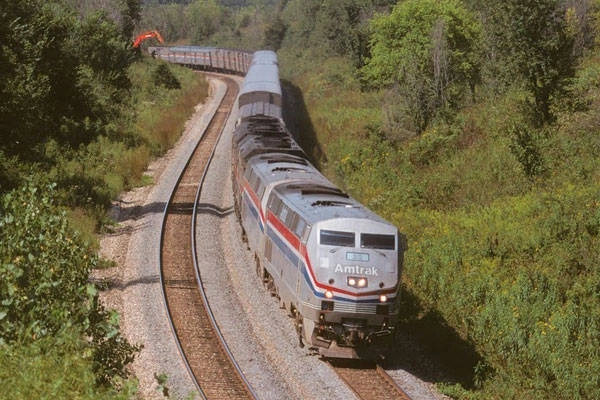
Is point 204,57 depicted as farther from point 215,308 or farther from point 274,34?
point 215,308

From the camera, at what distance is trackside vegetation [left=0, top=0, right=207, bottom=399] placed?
11523 mm

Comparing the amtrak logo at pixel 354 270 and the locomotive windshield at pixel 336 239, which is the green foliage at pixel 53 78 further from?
the amtrak logo at pixel 354 270

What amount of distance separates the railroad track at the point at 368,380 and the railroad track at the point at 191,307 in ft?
8.45

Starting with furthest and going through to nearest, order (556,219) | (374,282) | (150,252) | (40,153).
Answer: (40,153) → (150,252) → (556,219) → (374,282)

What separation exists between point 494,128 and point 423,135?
13.2 feet

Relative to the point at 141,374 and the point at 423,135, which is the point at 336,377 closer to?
the point at 141,374

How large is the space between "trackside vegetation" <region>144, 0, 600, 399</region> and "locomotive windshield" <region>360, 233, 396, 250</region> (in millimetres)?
3399

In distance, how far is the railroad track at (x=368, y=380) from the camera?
17.5 m

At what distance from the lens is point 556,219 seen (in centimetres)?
2220

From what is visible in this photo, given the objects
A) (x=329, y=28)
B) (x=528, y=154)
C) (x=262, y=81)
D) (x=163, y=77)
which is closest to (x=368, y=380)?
(x=528, y=154)

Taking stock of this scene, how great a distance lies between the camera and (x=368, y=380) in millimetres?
18250

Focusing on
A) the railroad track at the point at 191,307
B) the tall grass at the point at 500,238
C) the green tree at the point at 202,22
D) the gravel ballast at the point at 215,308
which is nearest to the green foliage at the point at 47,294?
the gravel ballast at the point at 215,308

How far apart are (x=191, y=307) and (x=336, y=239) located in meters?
6.87

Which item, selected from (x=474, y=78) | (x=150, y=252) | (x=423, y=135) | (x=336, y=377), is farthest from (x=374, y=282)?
(x=474, y=78)
